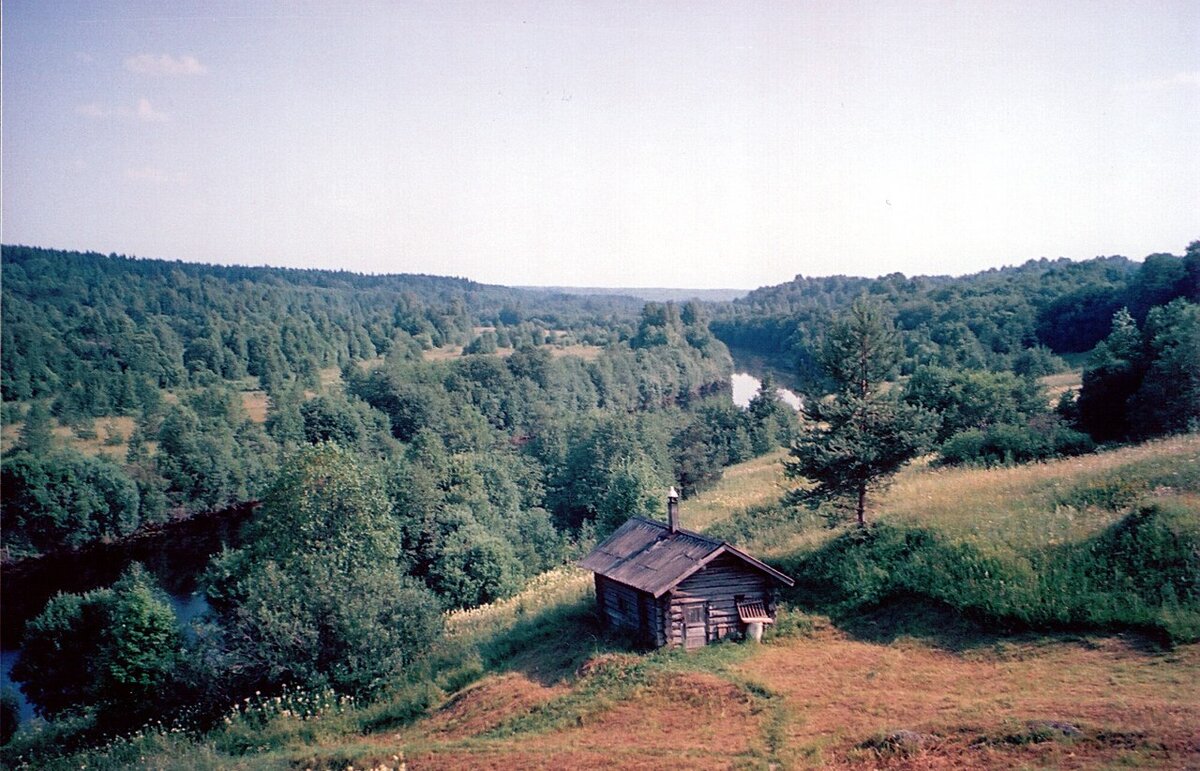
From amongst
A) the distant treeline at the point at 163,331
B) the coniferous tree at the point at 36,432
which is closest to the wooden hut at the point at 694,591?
the coniferous tree at the point at 36,432

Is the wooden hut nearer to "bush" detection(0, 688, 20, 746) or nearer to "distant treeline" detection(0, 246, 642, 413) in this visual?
"bush" detection(0, 688, 20, 746)

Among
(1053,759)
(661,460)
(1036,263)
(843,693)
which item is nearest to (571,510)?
(661,460)

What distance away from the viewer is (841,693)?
1516 centimetres

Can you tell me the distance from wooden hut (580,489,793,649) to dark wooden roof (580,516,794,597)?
3cm

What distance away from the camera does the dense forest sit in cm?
2255

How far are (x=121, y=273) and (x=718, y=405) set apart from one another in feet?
495

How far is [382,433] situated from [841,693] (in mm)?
57050

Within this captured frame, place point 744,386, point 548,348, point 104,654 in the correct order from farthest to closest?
point 744,386
point 548,348
point 104,654

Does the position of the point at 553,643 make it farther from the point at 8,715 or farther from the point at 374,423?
the point at 374,423

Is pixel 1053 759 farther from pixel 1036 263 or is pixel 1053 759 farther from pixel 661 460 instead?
pixel 1036 263

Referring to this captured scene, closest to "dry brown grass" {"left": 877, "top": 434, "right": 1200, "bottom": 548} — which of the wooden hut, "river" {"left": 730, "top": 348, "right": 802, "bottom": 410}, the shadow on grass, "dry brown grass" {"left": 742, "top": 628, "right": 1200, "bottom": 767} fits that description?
"dry brown grass" {"left": 742, "top": 628, "right": 1200, "bottom": 767}

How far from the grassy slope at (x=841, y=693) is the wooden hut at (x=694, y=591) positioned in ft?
2.35

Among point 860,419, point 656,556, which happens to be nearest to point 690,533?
point 656,556

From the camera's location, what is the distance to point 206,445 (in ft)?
203
